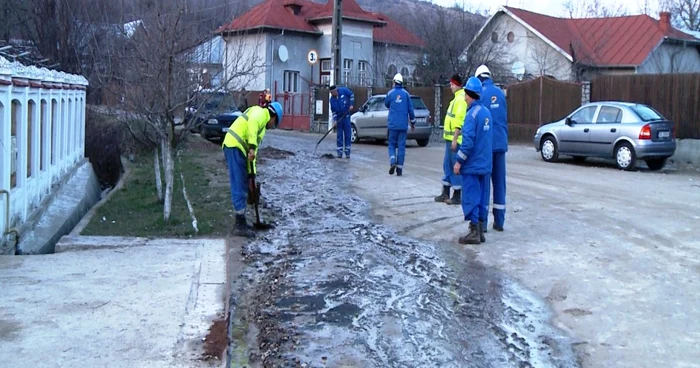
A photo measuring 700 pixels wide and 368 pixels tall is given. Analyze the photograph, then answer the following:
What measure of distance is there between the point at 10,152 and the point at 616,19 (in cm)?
3689

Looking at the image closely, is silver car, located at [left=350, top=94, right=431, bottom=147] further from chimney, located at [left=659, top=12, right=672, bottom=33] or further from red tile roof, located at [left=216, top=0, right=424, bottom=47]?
chimney, located at [left=659, top=12, right=672, bottom=33]

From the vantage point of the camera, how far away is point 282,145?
81.8 feet

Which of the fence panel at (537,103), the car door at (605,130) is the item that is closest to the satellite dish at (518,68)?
the fence panel at (537,103)

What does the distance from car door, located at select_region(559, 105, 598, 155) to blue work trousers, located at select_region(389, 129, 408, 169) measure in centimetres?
569

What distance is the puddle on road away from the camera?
5.56m

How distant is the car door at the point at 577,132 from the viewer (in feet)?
61.6

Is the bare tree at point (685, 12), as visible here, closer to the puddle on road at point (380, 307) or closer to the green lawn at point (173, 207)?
the green lawn at point (173, 207)

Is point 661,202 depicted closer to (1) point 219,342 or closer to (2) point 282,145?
(1) point 219,342

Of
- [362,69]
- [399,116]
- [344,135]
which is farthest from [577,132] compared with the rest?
[362,69]

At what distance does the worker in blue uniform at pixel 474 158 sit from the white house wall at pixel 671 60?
3053cm

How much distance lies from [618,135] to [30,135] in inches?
504

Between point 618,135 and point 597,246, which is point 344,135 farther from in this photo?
point 597,246

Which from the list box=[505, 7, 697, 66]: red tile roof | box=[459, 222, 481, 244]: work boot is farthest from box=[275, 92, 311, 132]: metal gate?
box=[459, 222, 481, 244]: work boot

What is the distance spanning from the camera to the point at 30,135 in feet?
33.9
